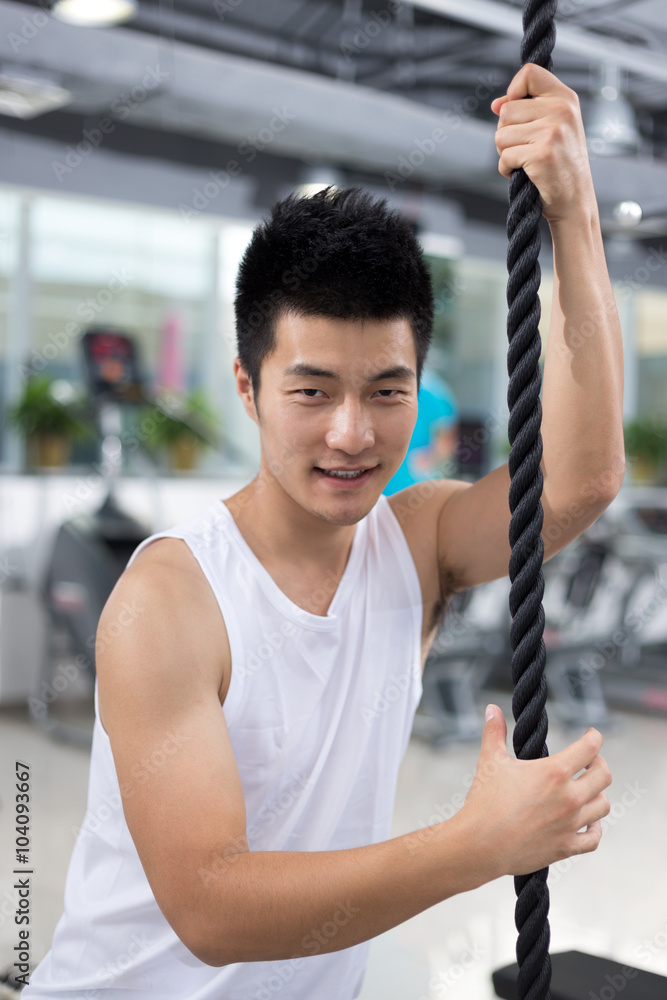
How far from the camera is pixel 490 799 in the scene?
800 mm

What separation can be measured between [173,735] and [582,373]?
62 centimetres

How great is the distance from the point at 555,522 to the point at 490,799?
1.70 ft

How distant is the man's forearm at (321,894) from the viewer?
2.76 feet

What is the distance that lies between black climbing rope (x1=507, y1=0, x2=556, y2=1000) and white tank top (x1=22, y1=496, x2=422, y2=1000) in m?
0.42

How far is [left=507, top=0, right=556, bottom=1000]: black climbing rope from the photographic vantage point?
31.6 inches

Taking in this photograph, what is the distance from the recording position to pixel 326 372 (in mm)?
1103

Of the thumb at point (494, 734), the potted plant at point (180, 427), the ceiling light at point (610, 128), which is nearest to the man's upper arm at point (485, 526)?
the thumb at point (494, 734)

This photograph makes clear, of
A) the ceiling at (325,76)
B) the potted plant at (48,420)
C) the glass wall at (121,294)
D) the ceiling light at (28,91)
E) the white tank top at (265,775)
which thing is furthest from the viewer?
the glass wall at (121,294)

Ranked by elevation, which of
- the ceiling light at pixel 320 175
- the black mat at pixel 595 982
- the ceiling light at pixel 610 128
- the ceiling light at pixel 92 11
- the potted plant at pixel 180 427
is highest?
the ceiling light at pixel 320 175

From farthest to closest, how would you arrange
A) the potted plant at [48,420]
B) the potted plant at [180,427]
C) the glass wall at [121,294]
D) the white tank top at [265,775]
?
the potted plant at [180,427], the glass wall at [121,294], the potted plant at [48,420], the white tank top at [265,775]

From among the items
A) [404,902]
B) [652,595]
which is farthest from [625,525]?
[404,902]

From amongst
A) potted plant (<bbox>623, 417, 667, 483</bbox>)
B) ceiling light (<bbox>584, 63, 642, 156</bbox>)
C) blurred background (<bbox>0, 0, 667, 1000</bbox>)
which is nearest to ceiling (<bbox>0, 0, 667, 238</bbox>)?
blurred background (<bbox>0, 0, 667, 1000</bbox>)

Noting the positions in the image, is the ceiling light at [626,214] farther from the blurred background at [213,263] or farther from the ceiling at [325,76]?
the ceiling at [325,76]

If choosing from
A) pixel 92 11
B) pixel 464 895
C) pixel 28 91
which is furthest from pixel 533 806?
pixel 92 11
